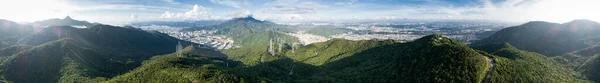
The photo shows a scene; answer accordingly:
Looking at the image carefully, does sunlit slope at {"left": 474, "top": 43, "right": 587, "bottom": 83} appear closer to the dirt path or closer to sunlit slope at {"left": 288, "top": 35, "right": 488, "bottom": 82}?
the dirt path

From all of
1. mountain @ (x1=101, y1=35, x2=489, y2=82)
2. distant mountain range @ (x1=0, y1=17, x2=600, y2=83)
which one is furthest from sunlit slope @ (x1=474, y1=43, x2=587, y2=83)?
mountain @ (x1=101, y1=35, x2=489, y2=82)

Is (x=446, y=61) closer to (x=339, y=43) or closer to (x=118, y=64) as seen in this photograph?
(x=339, y=43)

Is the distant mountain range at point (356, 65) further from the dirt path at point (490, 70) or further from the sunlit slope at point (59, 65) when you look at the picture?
the dirt path at point (490, 70)

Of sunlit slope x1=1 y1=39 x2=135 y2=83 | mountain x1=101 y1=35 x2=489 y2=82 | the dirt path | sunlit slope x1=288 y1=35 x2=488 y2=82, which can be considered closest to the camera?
the dirt path

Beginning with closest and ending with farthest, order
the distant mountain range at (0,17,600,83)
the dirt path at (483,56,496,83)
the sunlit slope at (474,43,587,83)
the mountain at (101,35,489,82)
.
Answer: the dirt path at (483,56,496,83), the sunlit slope at (474,43,587,83), the mountain at (101,35,489,82), the distant mountain range at (0,17,600,83)

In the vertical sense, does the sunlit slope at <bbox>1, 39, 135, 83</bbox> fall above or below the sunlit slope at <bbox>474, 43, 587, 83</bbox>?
below

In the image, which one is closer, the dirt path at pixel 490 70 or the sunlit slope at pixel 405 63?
the dirt path at pixel 490 70

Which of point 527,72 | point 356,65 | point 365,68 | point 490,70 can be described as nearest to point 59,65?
point 356,65

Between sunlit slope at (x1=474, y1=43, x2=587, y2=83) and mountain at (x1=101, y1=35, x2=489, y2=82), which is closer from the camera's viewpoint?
sunlit slope at (x1=474, y1=43, x2=587, y2=83)

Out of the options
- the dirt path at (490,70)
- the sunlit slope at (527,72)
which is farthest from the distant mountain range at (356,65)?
the dirt path at (490,70)

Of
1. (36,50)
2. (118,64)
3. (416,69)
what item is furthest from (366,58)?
(36,50)

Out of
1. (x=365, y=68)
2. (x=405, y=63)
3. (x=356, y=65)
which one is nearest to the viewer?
(x=405, y=63)

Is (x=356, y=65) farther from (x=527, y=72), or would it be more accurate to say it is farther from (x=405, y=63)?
(x=527, y=72)
